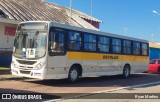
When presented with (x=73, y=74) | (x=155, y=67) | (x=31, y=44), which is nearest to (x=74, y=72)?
(x=73, y=74)

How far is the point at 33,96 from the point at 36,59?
3.62 meters

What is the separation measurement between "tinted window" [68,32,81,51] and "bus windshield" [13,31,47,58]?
1848 mm

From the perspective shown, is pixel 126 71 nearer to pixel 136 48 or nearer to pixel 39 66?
pixel 136 48

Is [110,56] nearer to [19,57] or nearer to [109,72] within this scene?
[109,72]

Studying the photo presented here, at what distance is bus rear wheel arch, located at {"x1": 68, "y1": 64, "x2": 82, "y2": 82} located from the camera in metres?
17.2

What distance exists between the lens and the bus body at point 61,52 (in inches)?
611

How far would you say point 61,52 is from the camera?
53.7ft

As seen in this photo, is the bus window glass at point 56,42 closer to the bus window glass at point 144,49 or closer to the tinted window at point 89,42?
the tinted window at point 89,42

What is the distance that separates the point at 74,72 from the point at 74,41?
159 centimetres

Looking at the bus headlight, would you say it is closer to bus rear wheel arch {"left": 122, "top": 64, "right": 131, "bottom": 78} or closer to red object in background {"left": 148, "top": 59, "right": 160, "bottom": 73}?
bus rear wheel arch {"left": 122, "top": 64, "right": 131, "bottom": 78}

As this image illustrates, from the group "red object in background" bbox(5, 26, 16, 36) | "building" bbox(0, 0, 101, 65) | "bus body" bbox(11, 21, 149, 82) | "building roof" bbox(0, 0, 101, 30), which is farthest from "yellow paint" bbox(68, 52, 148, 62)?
"red object in background" bbox(5, 26, 16, 36)

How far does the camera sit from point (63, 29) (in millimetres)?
16578

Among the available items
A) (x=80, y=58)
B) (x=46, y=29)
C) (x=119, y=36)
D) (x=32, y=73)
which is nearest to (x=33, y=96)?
(x=32, y=73)

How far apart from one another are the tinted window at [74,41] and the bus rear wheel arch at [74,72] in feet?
3.12
